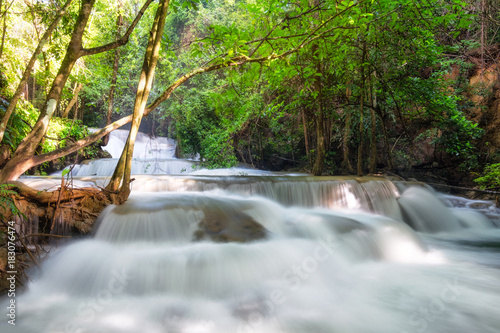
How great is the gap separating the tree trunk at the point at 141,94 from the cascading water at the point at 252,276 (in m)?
0.37

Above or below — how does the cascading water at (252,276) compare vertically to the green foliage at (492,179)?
below

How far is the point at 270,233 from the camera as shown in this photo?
148 inches

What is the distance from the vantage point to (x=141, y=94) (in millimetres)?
3658

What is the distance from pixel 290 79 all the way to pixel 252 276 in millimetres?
6084

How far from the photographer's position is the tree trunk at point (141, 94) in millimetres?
3605

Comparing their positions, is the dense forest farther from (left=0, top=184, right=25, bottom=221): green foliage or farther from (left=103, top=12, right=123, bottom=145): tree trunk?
(left=0, top=184, right=25, bottom=221): green foliage

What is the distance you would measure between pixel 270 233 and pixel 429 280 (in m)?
1.95

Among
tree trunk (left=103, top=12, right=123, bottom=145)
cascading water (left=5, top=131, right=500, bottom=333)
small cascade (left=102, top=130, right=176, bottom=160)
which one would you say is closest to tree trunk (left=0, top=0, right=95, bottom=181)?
cascading water (left=5, top=131, right=500, bottom=333)

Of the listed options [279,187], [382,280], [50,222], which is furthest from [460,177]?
[50,222]

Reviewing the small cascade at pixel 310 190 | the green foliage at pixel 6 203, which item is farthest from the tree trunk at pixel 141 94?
the small cascade at pixel 310 190

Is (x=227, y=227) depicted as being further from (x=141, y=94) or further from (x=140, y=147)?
(x=140, y=147)

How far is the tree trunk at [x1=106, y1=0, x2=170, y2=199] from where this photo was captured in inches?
142

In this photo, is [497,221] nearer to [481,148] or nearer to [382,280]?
[481,148]

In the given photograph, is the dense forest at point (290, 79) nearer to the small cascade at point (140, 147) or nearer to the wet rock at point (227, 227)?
the wet rock at point (227, 227)
